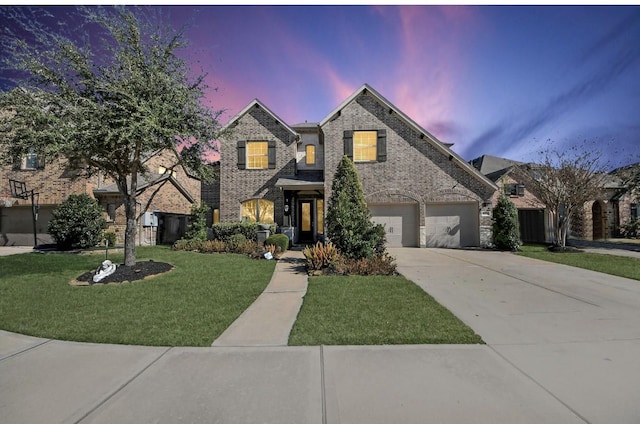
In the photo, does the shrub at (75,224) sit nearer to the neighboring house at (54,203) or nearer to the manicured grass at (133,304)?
the neighboring house at (54,203)

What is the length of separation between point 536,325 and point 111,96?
1041 cm

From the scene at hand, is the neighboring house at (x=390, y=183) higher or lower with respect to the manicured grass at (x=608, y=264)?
higher

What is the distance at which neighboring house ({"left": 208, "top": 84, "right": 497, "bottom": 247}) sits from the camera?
1420 centimetres

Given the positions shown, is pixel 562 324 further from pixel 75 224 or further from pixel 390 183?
pixel 75 224

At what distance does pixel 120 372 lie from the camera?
292 centimetres

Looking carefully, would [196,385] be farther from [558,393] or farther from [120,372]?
[558,393]

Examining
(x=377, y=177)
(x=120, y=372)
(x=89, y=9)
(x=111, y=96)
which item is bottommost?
(x=120, y=372)

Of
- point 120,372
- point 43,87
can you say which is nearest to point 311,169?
point 43,87

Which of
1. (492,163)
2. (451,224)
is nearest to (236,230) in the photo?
(451,224)

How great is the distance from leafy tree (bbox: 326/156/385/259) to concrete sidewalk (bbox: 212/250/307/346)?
209 cm

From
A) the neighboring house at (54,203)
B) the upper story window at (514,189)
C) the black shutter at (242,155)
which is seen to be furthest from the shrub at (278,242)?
the upper story window at (514,189)

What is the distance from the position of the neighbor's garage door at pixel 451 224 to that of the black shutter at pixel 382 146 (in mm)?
3447

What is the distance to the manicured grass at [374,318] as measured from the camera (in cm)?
367

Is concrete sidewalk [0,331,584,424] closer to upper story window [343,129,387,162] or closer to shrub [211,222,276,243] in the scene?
shrub [211,222,276,243]
